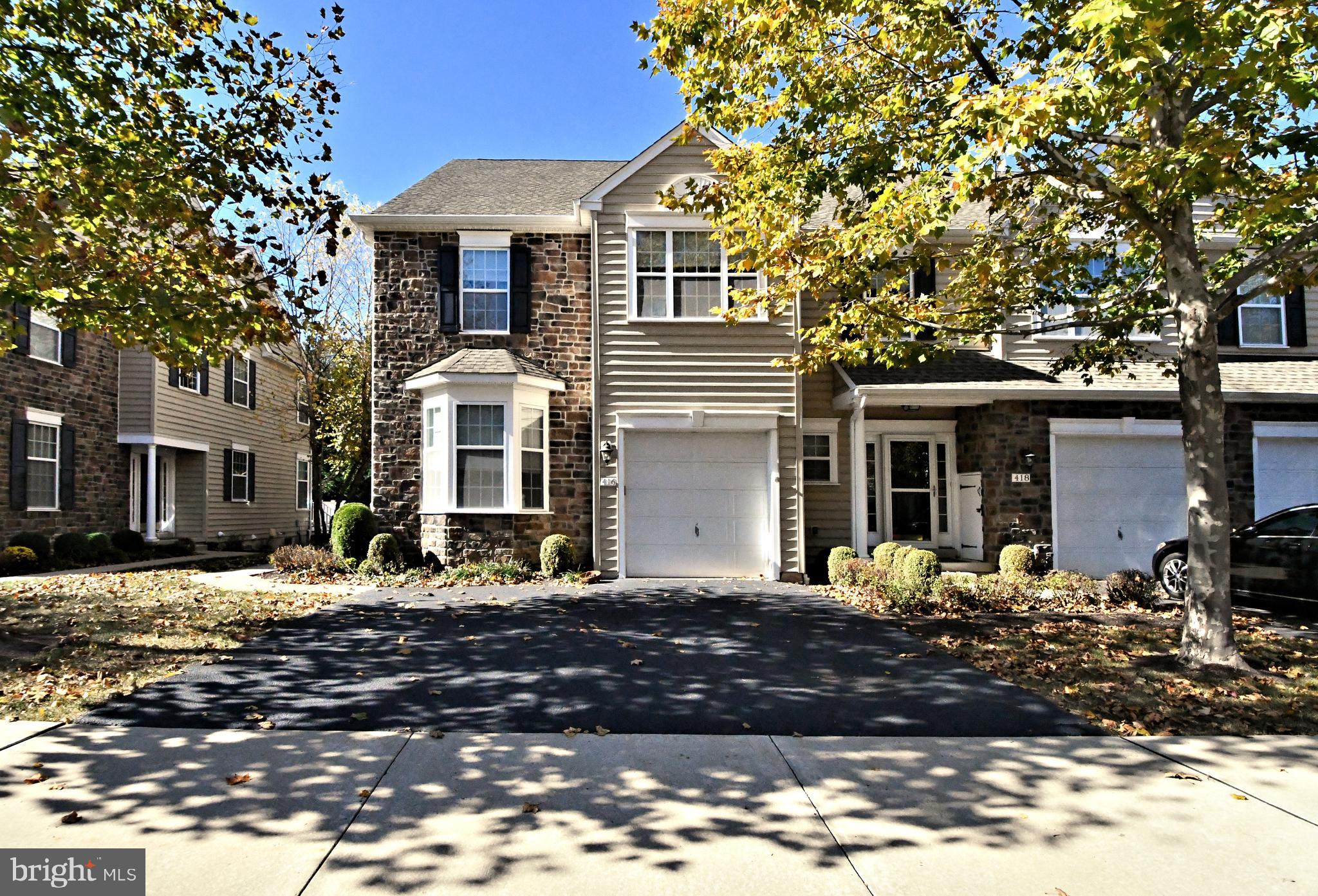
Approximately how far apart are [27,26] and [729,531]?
10.6 m

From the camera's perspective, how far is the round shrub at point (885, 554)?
11953mm

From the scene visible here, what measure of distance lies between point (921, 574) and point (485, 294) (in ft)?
28.8

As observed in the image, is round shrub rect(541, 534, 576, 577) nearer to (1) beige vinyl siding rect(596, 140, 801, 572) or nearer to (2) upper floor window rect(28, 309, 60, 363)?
(1) beige vinyl siding rect(596, 140, 801, 572)

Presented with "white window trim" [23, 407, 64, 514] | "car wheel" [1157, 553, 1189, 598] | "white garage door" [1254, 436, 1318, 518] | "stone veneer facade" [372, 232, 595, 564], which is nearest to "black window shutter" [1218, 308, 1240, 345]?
"white garage door" [1254, 436, 1318, 518]

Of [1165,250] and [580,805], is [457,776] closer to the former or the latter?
[580,805]

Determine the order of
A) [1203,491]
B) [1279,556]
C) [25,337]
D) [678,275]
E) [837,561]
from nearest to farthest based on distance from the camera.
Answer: [1203,491] → [1279,556] → [837,561] → [678,275] → [25,337]

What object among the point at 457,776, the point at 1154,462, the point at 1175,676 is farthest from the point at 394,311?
the point at 1154,462

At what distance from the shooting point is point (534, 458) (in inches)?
540

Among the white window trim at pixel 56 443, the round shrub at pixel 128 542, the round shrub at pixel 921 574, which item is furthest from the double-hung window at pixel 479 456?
the white window trim at pixel 56 443

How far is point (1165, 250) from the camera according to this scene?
7766 millimetres

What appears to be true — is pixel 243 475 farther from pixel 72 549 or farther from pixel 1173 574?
pixel 1173 574

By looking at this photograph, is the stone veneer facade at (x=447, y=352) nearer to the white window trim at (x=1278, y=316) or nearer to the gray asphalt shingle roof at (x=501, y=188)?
the gray asphalt shingle roof at (x=501, y=188)

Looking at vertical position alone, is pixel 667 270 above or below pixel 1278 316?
above

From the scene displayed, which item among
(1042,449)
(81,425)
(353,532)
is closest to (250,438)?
(81,425)
